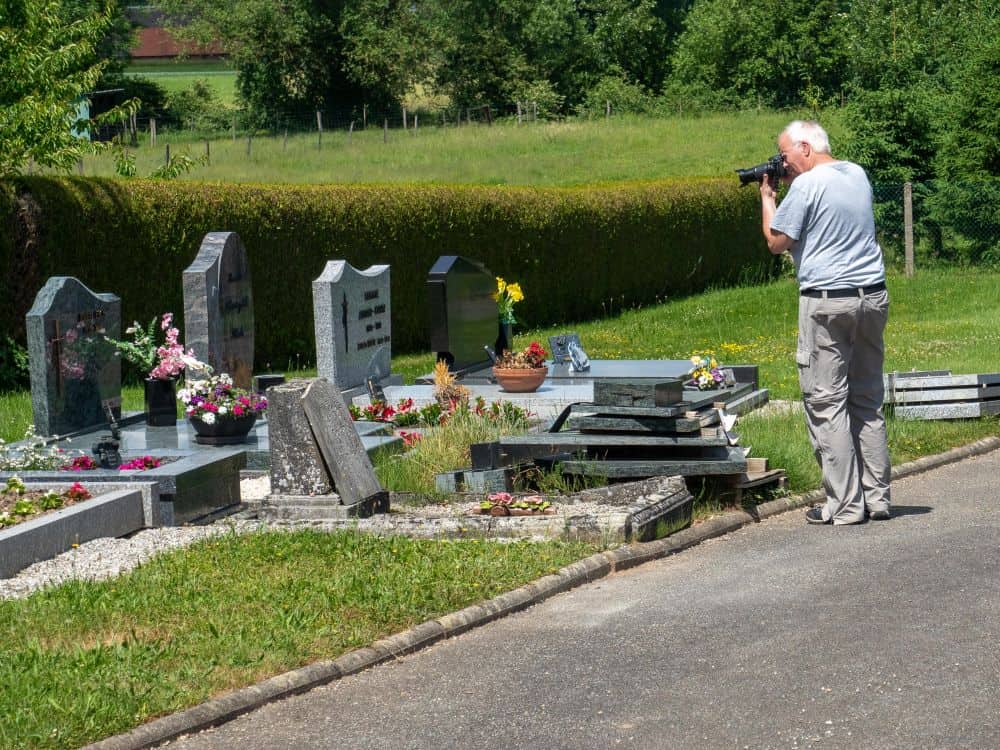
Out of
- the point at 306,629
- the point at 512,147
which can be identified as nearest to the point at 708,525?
the point at 306,629

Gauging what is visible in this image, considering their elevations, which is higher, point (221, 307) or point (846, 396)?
point (221, 307)

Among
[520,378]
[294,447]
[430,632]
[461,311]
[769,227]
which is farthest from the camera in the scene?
[461,311]

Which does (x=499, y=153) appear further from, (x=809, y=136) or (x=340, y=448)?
(x=340, y=448)

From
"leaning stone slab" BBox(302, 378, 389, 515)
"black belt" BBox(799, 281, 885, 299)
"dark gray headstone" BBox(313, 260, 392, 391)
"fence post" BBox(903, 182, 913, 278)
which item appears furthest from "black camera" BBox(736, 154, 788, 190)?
"fence post" BBox(903, 182, 913, 278)

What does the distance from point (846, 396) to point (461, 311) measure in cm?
703

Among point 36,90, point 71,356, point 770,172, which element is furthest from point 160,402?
point 36,90

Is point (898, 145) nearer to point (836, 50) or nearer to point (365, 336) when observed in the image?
point (365, 336)

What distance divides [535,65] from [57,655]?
190 ft

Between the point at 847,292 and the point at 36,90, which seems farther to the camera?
the point at 36,90

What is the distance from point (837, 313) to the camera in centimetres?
781

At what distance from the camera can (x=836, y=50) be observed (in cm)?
5912

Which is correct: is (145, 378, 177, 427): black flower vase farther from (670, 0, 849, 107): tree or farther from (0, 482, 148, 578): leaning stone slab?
(670, 0, 849, 107): tree

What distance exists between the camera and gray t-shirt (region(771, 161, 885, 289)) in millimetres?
7828

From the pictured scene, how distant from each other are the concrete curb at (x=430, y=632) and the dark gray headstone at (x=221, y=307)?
500 centimetres
